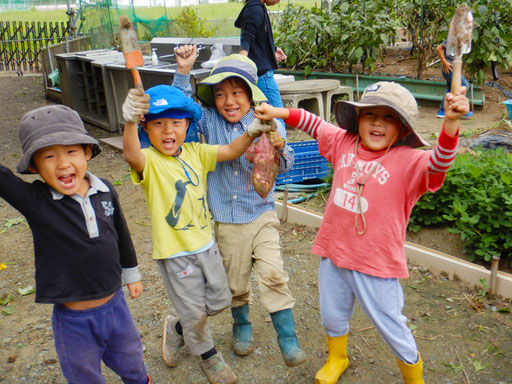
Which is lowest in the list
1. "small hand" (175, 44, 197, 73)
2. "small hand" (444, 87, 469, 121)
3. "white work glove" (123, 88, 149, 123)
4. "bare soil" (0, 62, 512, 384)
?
"bare soil" (0, 62, 512, 384)

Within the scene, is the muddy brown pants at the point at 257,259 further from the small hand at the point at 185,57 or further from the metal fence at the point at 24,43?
the metal fence at the point at 24,43

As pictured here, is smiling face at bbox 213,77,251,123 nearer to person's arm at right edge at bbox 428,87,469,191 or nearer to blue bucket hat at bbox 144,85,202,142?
blue bucket hat at bbox 144,85,202,142

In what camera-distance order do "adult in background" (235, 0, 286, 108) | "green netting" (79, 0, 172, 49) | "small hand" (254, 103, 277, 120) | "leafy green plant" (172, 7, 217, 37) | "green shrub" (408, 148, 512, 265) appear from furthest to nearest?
"leafy green plant" (172, 7, 217, 37)
"green netting" (79, 0, 172, 49)
"adult in background" (235, 0, 286, 108)
"green shrub" (408, 148, 512, 265)
"small hand" (254, 103, 277, 120)

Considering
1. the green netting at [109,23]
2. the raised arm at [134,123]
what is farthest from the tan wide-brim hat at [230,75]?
the green netting at [109,23]

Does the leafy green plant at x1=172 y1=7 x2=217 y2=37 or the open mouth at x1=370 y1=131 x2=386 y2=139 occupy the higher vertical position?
the leafy green plant at x1=172 y1=7 x2=217 y2=37

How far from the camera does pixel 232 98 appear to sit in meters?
2.61

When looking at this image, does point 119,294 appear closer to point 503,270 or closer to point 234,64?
point 234,64

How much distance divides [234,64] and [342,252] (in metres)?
1.16

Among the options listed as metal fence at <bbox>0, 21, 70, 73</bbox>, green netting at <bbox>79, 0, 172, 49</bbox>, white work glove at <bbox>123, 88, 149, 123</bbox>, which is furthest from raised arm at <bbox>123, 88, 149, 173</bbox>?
metal fence at <bbox>0, 21, 70, 73</bbox>

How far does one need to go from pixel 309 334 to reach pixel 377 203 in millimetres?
1264

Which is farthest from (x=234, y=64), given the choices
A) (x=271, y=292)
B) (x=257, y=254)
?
(x=271, y=292)

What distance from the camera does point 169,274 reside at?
252cm

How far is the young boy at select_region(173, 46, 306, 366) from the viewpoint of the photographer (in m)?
2.62

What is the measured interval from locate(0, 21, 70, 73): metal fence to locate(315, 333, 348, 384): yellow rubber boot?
17.6 metres
